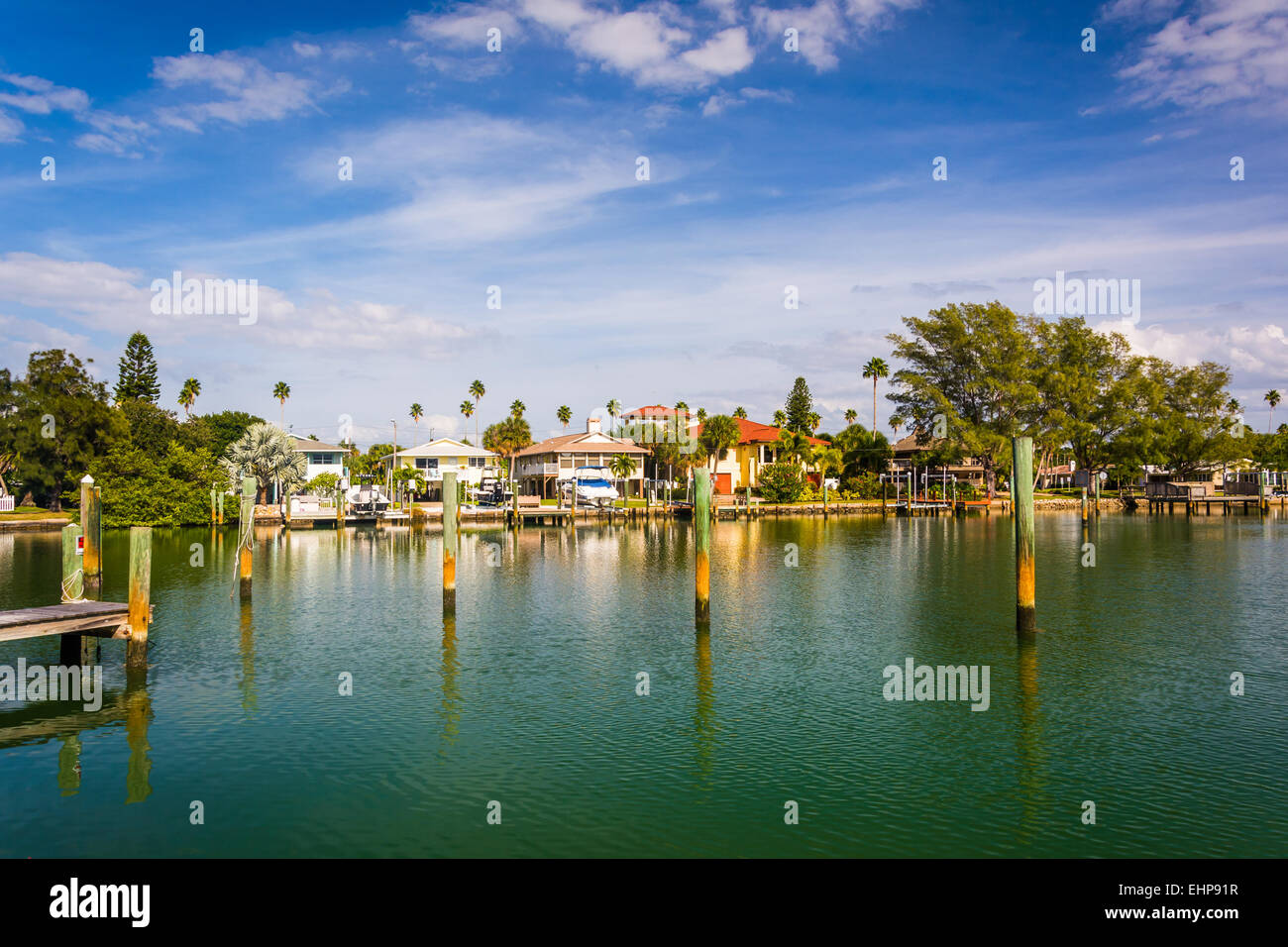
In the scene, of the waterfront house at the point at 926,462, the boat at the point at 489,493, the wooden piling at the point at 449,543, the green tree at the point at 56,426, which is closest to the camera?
the wooden piling at the point at 449,543

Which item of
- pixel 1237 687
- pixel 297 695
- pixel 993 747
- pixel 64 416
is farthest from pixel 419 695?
pixel 64 416

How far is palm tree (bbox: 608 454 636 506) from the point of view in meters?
98.4

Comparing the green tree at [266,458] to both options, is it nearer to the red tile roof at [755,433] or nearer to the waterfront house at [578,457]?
the waterfront house at [578,457]

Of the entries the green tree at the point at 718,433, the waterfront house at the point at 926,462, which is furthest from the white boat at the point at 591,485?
the waterfront house at the point at 926,462

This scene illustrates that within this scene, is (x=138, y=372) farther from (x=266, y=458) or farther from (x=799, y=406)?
(x=799, y=406)

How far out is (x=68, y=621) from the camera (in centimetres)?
1823

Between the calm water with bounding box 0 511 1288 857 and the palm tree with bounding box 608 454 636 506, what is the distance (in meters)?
65.6

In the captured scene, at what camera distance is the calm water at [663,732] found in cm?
1177

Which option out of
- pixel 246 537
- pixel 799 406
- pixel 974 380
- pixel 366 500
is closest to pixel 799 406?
pixel 799 406

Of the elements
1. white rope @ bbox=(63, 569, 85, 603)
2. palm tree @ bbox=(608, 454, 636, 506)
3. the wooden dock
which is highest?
palm tree @ bbox=(608, 454, 636, 506)

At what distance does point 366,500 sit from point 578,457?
25.9 meters

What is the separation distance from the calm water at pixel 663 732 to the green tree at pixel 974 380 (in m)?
65.1

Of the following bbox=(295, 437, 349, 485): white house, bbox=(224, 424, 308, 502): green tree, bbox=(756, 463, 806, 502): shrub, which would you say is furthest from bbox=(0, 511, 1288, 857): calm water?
bbox=(295, 437, 349, 485): white house

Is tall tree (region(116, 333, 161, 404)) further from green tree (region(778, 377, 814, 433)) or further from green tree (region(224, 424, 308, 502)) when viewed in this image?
green tree (region(778, 377, 814, 433))
